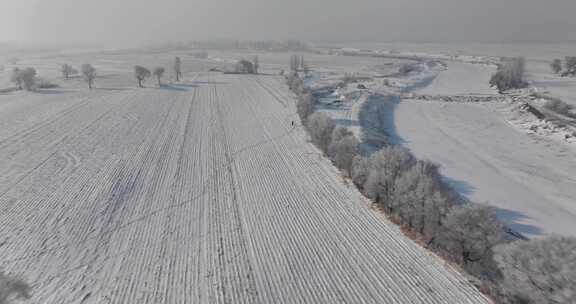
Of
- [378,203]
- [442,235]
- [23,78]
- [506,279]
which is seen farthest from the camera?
[23,78]

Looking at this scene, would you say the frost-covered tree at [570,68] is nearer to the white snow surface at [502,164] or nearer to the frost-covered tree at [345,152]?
the white snow surface at [502,164]

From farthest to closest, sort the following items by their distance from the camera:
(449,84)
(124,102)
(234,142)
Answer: (449,84)
(124,102)
(234,142)

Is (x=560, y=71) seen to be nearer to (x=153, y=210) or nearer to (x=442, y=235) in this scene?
(x=442, y=235)

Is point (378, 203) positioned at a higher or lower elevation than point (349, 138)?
lower

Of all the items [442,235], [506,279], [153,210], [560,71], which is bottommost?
[153,210]

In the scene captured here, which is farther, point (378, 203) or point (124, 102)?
point (124, 102)

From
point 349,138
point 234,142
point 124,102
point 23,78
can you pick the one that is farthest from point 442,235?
point 23,78
